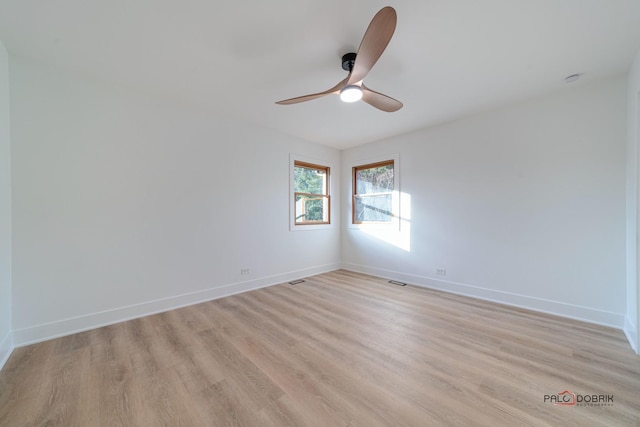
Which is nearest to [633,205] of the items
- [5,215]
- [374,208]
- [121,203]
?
[374,208]

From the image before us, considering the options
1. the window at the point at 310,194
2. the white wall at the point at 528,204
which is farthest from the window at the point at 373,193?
the window at the point at 310,194

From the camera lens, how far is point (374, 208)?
4574 mm

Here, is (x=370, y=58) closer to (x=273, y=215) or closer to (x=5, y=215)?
(x=273, y=215)

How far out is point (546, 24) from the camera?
1740 mm

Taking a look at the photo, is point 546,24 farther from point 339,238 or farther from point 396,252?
point 339,238

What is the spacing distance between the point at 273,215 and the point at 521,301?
3.66 m

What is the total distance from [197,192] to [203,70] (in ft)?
4.94

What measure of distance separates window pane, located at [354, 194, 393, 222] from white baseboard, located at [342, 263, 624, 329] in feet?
3.38

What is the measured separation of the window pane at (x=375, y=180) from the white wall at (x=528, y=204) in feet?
1.02

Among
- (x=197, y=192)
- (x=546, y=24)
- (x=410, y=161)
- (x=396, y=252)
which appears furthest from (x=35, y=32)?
(x=396, y=252)

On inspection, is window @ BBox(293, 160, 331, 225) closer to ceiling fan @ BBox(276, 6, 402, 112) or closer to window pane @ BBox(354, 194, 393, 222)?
window pane @ BBox(354, 194, 393, 222)

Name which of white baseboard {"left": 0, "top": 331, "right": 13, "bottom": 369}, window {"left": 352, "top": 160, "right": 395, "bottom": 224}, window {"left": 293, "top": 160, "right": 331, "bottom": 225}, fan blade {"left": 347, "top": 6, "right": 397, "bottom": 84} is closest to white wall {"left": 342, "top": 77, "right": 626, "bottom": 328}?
window {"left": 352, "top": 160, "right": 395, "bottom": 224}

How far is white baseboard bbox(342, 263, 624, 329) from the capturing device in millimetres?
2449

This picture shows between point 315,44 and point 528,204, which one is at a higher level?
point 315,44
